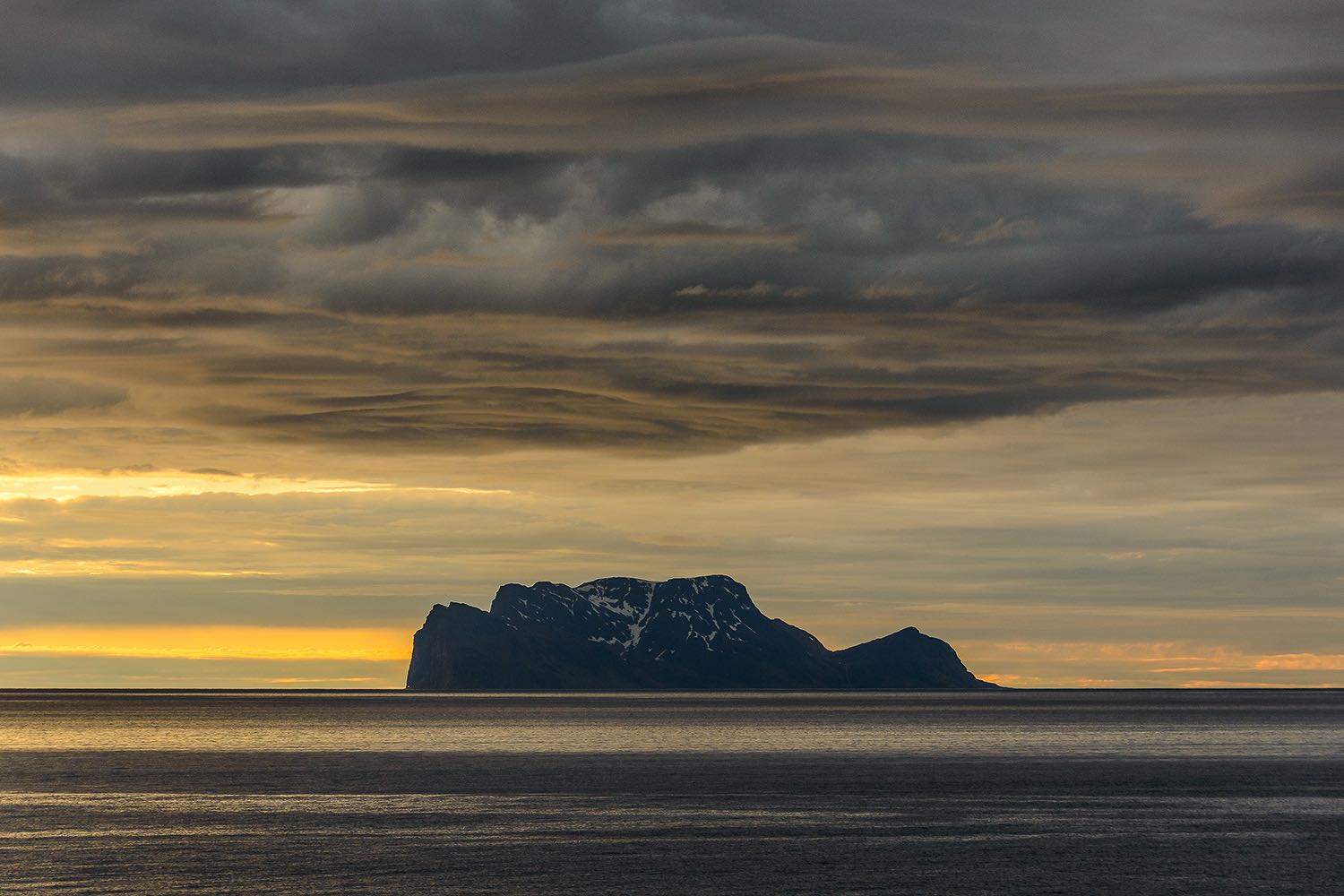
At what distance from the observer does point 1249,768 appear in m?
180

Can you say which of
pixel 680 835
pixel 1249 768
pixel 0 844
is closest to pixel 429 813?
pixel 680 835

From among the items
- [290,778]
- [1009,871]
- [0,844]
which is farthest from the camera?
[290,778]

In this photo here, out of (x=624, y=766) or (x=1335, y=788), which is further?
(x=624, y=766)

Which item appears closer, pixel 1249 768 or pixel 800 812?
pixel 800 812

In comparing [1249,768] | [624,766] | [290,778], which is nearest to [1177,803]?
[1249,768]

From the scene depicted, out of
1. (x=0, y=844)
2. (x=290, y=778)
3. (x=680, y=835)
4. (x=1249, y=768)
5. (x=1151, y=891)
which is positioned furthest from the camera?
(x=1249, y=768)

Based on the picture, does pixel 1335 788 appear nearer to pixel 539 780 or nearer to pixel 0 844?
pixel 539 780

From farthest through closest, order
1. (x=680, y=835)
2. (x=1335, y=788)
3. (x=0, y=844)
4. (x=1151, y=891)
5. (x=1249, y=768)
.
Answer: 1. (x=1249, y=768)
2. (x=1335, y=788)
3. (x=680, y=835)
4. (x=0, y=844)
5. (x=1151, y=891)

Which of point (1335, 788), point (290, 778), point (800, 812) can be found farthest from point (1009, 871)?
point (290, 778)

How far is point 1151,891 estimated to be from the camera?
81750 mm

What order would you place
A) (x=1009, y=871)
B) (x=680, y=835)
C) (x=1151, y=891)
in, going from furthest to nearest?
(x=680, y=835), (x=1009, y=871), (x=1151, y=891)

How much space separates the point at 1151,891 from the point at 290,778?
105768 mm

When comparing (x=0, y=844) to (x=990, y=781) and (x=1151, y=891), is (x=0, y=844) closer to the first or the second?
(x=1151, y=891)

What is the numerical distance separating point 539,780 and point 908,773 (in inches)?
1645
